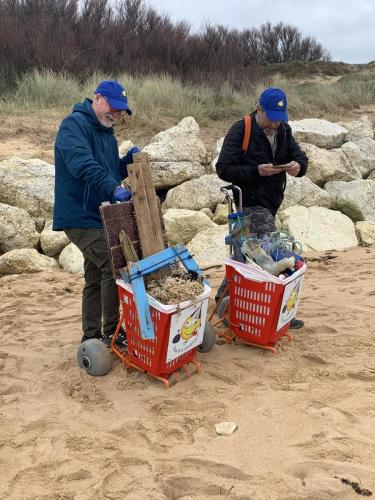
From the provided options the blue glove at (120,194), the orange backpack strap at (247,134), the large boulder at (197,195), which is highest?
the orange backpack strap at (247,134)

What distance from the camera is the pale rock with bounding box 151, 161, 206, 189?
8531 mm

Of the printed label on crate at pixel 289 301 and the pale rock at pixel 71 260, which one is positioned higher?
the printed label on crate at pixel 289 301

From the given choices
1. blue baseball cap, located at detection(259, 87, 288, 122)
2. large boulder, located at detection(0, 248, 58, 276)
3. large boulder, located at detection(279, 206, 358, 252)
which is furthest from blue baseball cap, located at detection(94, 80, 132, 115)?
large boulder, located at detection(279, 206, 358, 252)

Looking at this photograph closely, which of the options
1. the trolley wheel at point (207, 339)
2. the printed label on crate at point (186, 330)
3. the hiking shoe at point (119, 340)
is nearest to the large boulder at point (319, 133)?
the trolley wheel at point (207, 339)

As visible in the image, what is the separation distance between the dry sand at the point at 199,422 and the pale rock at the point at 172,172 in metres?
4.30

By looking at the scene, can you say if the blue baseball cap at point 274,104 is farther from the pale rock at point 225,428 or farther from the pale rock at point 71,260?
the pale rock at point 71,260

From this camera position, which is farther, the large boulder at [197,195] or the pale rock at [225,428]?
the large boulder at [197,195]

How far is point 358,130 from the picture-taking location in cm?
1068

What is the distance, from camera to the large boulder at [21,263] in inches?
252

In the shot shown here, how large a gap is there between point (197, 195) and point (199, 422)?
17.5 ft

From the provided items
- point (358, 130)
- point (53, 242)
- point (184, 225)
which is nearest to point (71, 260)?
point (53, 242)

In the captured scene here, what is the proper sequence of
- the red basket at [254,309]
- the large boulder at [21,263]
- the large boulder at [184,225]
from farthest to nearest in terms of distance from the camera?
the large boulder at [184,225], the large boulder at [21,263], the red basket at [254,309]

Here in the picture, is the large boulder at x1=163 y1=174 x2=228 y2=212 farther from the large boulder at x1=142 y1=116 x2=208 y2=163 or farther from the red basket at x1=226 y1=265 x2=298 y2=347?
the red basket at x1=226 y1=265 x2=298 y2=347

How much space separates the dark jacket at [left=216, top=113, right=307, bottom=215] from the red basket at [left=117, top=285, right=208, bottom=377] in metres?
1.30
